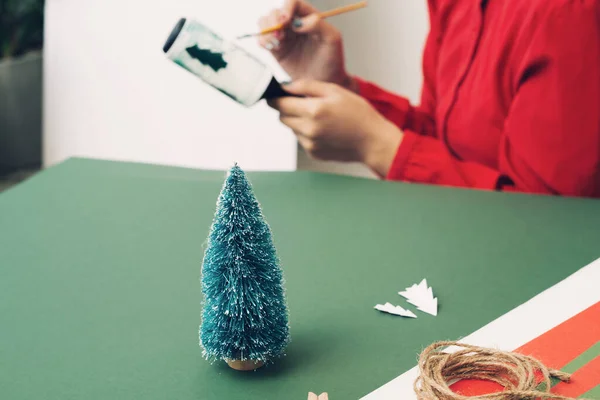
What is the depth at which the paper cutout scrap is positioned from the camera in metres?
0.60

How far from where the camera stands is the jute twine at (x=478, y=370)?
1.56 ft

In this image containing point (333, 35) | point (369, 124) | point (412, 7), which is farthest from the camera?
point (412, 7)

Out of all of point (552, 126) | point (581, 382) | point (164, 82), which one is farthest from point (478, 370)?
point (164, 82)

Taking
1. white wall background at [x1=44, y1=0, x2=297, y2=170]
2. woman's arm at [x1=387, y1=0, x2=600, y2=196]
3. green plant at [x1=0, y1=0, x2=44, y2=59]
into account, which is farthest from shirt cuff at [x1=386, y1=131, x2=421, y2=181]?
green plant at [x1=0, y1=0, x2=44, y2=59]

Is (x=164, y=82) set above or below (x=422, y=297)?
below

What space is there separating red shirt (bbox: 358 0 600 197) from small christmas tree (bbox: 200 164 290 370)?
1.57ft

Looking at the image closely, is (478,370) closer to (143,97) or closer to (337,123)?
(337,123)

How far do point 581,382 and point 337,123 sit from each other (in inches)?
21.5

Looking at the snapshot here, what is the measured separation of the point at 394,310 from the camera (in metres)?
0.60

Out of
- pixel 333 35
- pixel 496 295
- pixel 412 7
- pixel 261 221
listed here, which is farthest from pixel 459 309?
pixel 412 7

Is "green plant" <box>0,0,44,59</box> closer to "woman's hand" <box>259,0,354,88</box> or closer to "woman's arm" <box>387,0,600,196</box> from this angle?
"woman's hand" <box>259,0,354,88</box>

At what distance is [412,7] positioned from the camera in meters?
1.71

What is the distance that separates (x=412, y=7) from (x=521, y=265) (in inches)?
45.6

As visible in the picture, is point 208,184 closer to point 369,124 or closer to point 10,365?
point 369,124
